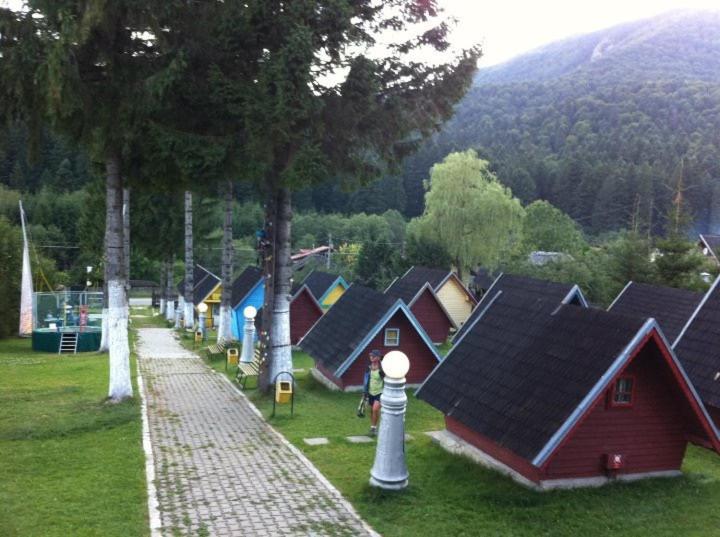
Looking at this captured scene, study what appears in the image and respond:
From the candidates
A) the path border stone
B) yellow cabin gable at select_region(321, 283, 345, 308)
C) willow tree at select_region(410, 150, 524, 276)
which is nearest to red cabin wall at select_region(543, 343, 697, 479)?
the path border stone

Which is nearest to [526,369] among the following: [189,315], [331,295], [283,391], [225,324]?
[283,391]

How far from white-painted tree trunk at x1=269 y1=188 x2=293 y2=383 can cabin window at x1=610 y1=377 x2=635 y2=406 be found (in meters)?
9.31

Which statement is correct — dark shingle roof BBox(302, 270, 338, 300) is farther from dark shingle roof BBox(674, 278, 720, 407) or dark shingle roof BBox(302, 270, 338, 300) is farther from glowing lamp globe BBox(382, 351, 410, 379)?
glowing lamp globe BBox(382, 351, 410, 379)

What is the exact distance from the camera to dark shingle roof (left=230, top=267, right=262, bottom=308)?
1276 inches

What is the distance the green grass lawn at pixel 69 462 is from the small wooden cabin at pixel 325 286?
18054 mm

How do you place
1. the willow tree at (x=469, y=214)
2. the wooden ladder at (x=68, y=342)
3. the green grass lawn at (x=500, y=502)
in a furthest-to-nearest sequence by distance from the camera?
the willow tree at (x=469, y=214)
the wooden ladder at (x=68, y=342)
the green grass lawn at (x=500, y=502)

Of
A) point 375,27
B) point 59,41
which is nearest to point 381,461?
point 59,41

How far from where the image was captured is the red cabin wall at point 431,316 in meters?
30.1

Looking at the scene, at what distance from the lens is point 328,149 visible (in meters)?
16.4

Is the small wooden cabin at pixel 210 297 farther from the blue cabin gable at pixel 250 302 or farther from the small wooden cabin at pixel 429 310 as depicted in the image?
the small wooden cabin at pixel 429 310

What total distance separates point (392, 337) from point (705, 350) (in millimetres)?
8346

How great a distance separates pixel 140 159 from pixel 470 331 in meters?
8.81

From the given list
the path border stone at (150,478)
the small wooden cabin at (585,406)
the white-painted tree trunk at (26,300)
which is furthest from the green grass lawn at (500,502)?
the white-painted tree trunk at (26,300)

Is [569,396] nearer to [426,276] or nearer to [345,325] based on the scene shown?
[345,325]
